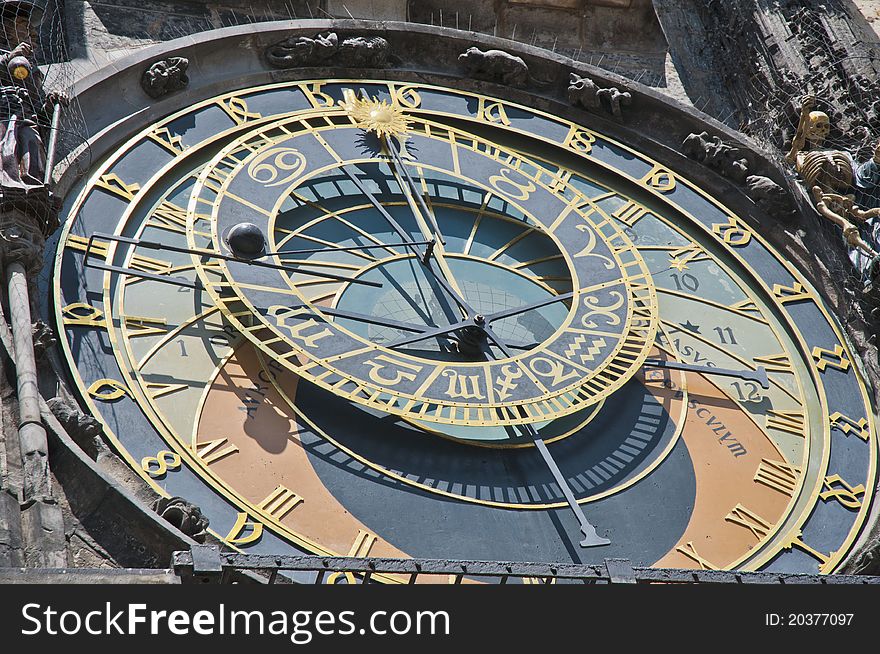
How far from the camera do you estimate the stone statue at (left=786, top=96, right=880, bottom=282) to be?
9.70 metres

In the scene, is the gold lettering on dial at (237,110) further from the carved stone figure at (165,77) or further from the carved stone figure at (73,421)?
the carved stone figure at (73,421)

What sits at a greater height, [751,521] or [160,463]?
[160,463]

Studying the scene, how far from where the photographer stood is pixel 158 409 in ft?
26.1

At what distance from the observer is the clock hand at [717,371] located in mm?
8984

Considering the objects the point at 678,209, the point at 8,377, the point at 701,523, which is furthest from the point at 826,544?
the point at 8,377

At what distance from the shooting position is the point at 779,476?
8641 mm

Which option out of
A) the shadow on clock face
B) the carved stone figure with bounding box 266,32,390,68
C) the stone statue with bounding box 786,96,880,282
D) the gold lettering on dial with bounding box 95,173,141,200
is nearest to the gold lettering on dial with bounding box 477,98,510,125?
the carved stone figure with bounding box 266,32,390,68

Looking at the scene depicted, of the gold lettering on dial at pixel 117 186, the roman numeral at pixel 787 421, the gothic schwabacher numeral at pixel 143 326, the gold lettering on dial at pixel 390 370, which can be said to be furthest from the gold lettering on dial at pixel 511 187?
the gothic schwabacher numeral at pixel 143 326

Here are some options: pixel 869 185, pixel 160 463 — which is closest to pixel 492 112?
pixel 869 185

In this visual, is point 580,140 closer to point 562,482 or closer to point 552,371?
point 552,371

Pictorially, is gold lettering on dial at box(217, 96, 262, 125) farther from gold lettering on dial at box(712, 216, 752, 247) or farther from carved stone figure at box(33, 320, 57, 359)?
gold lettering on dial at box(712, 216, 752, 247)

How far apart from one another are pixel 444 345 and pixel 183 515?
194 cm

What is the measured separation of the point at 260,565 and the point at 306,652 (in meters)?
0.59

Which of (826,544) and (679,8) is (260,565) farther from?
(679,8)
